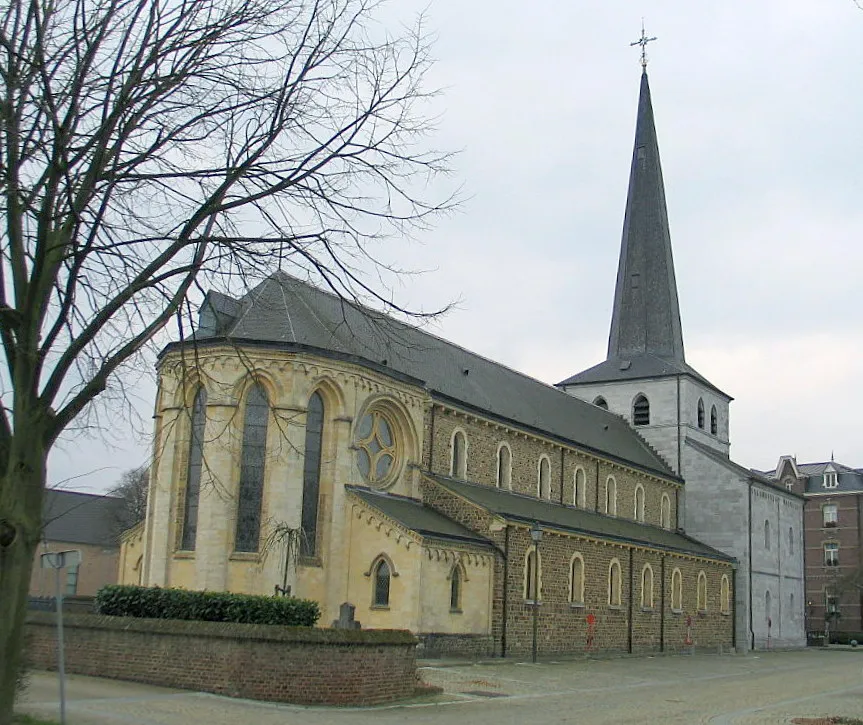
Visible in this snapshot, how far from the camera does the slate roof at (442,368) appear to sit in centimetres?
2986

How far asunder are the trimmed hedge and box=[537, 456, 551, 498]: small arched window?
21.9m

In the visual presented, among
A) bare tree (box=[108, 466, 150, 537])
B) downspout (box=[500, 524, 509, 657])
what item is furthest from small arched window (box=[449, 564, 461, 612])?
bare tree (box=[108, 466, 150, 537])

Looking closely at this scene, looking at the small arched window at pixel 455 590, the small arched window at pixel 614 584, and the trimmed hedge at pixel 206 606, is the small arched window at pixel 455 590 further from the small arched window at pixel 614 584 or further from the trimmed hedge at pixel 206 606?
the small arched window at pixel 614 584

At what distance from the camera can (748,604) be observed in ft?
168

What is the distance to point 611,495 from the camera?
47156 mm

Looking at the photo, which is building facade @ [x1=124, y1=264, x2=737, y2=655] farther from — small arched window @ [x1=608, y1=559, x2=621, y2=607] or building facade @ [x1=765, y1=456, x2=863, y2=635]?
building facade @ [x1=765, y1=456, x2=863, y2=635]

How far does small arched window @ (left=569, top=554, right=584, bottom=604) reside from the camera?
1438 inches

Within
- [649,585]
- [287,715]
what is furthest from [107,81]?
[649,585]

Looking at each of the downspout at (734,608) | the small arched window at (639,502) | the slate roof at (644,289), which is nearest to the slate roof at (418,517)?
the small arched window at (639,502)

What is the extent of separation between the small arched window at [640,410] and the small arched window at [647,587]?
13.4 metres

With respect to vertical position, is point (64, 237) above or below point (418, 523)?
above

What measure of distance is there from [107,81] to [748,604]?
4672 cm

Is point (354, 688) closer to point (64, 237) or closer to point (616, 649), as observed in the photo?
point (64, 237)

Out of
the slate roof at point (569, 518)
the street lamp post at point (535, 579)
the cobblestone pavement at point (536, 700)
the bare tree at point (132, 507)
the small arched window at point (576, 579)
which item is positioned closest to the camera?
the cobblestone pavement at point (536, 700)
